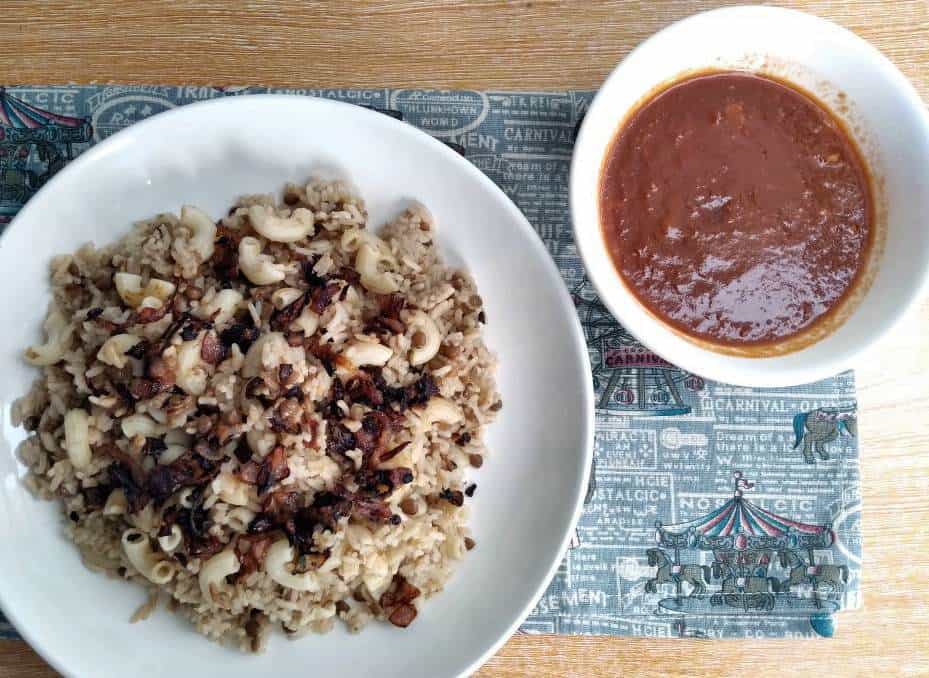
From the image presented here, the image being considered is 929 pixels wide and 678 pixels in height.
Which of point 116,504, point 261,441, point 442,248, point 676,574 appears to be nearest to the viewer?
point 261,441

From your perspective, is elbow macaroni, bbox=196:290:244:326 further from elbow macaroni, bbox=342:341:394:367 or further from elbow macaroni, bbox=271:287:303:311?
elbow macaroni, bbox=342:341:394:367

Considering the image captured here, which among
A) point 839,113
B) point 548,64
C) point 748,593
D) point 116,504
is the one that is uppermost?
point 548,64

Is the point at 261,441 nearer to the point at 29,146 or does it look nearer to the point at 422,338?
the point at 422,338

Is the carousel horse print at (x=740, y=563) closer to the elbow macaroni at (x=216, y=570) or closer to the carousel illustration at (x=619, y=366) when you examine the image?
the carousel illustration at (x=619, y=366)

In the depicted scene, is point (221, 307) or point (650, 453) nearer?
point (221, 307)

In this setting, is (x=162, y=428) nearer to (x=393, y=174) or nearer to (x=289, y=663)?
(x=289, y=663)

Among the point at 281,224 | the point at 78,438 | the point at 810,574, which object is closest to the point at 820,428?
the point at 810,574

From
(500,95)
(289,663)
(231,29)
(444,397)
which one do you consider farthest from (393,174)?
(289,663)

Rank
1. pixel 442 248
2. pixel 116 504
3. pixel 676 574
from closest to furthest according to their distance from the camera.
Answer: pixel 116 504, pixel 442 248, pixel 676 574
